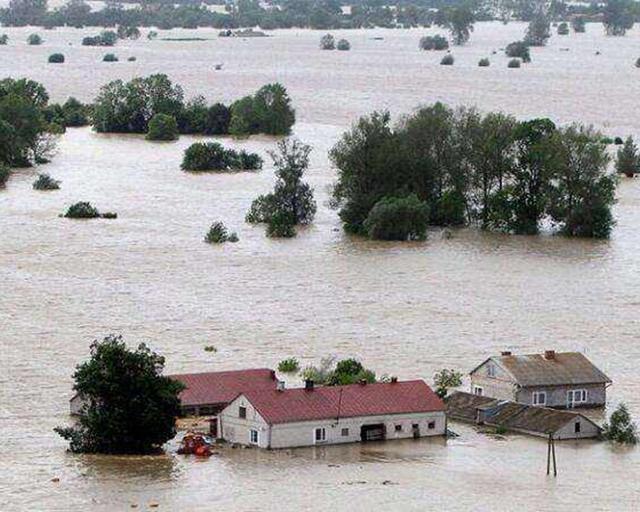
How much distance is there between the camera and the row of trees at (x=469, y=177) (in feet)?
141

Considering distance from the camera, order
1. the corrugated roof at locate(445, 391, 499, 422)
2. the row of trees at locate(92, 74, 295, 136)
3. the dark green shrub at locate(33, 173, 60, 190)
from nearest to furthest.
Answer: the corrugated roof at locate(445, 391, 499, 422) → the dark green shrub at locate(33, 173, 60, 190) → the row of trees at locate(92, 74, 295, 136)

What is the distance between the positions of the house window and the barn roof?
13 centimetres

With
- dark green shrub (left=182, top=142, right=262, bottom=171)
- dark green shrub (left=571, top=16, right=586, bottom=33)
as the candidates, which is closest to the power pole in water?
dark green shrub (left=182, top=142, right=262, bottom=171)

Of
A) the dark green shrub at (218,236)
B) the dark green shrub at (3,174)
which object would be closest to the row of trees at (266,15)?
the dark green shrub at (3,174)

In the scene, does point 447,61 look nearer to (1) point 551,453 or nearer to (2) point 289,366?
(2) point 289,366

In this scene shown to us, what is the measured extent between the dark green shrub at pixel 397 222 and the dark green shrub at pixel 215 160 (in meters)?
11.3

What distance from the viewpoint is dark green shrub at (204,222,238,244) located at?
41156 millimetres

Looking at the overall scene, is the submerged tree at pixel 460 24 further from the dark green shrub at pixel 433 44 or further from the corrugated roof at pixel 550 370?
the corrugated roof at pixel 550 370

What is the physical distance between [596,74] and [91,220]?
4944 centimetres

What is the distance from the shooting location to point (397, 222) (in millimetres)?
42375

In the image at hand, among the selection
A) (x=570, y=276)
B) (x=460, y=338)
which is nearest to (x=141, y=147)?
(x=570, y=276)

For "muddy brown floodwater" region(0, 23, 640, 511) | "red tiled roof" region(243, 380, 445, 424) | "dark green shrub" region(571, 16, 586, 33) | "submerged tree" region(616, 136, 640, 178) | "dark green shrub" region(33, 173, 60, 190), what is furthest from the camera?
"dark green shrub" region(571, 16, 586, 33)

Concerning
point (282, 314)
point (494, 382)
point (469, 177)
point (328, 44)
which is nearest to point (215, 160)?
point (469, 177)

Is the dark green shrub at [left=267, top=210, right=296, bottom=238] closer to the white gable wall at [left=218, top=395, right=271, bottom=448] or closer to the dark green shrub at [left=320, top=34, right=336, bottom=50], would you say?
the white gable wall at [left=218, top=395, right=271, bottom=448]
